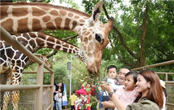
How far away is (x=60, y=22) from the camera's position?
329cm

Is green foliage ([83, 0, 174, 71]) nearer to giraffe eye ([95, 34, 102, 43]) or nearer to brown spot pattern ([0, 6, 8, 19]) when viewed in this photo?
giraffe eye ([95, 34, 102, 43])

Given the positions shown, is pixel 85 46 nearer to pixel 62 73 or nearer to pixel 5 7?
pixel 5 7

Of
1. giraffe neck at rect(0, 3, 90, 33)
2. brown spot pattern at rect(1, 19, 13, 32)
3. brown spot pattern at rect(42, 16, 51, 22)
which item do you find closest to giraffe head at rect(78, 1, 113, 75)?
giraffe neck at rect(0, 3, 90, 33)

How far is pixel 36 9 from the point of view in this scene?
3.01 m

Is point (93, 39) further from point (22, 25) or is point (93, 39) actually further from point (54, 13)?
point (22, 25)

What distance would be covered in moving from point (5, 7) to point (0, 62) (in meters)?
2.04

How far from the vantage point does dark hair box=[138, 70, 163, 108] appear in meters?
1.83

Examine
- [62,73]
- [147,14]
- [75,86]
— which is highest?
[147,14]

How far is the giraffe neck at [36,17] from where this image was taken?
2.69 metres

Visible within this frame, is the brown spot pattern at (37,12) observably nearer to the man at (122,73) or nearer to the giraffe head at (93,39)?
the giraffe head at (93,39)

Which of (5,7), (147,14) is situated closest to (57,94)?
(147,14)

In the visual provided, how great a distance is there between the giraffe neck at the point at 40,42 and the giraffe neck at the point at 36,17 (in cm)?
A: 161

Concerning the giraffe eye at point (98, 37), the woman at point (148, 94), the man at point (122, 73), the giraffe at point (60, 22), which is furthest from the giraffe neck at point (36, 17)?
the woman at point (148, 94)

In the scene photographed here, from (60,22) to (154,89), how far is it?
1980 millimetres
